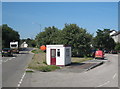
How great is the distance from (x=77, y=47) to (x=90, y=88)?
3230 centimetres

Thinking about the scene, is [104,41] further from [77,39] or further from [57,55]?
[57,55]

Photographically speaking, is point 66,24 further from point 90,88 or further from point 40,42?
point 90,88

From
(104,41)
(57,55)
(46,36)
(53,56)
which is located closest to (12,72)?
(53,56)

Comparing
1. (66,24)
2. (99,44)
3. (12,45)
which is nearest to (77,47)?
(66,24)

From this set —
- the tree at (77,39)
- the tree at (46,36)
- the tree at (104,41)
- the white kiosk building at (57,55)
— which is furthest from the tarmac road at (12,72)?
the tree at (104,41)

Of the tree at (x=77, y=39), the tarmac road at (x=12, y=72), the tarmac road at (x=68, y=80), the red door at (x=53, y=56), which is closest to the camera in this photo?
the tarmac road at (x=68, y=80)

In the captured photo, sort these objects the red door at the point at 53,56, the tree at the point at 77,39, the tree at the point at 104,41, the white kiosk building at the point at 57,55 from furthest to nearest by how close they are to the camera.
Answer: the tree at the point at 104,41 → the tree at the point at 77,39 → the red door at the point at 53,56 → the white kiosk building at the point at 57,55

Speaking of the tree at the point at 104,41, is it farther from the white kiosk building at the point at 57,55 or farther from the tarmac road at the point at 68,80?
the tarmac road at the point at 68,80

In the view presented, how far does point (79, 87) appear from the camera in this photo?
38.2 feet

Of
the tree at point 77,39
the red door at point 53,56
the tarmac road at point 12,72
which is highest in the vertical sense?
the tree at point 77,39

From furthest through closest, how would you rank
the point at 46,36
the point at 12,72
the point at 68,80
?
the point at 46,36 < the point at 12,72 < the point at 68,80

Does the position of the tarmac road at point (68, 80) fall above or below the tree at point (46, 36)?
below

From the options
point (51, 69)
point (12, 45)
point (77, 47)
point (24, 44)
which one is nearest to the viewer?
point (51, 69)

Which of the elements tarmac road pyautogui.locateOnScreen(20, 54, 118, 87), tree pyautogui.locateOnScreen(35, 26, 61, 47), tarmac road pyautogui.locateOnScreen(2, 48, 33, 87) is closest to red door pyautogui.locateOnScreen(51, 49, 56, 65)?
tarmac road pyautogui.locateOnScreen(2, 48, 33, 87)
